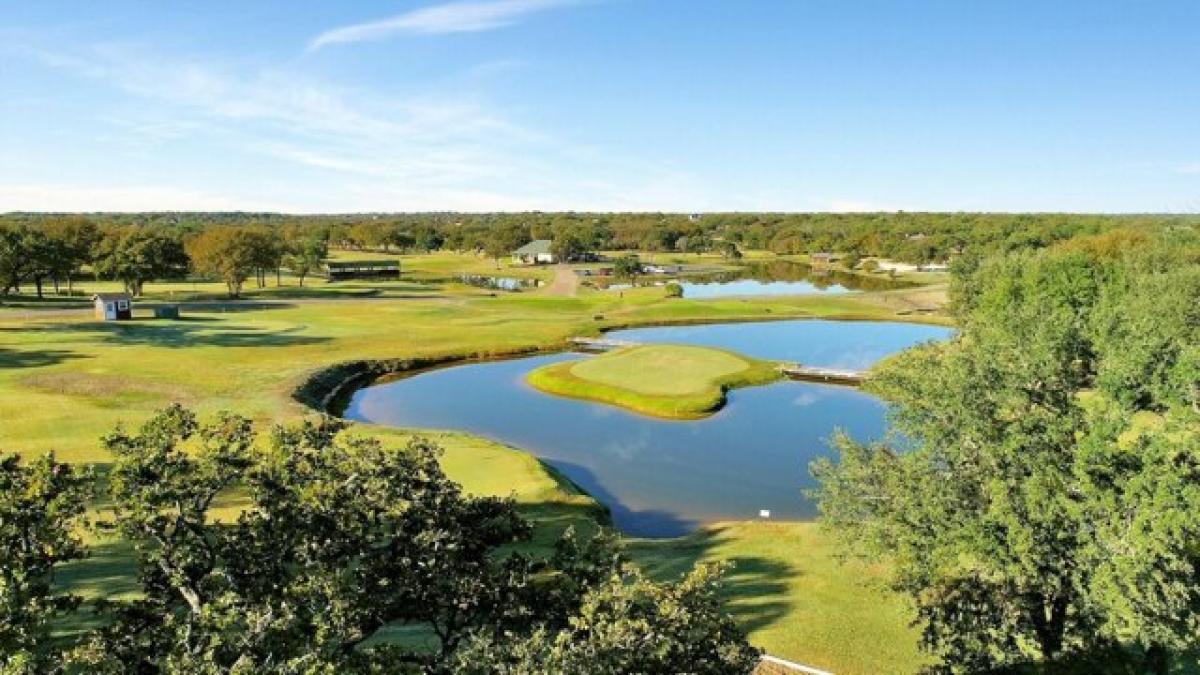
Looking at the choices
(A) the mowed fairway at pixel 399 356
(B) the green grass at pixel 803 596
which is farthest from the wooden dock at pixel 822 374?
(B) the green grass at pixel 803 596

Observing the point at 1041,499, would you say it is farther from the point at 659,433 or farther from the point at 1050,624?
the point at 659,433

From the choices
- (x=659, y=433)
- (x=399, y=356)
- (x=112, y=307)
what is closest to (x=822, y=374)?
(x=659, y=433)

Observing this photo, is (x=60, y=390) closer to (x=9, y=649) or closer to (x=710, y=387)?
(x=710, y=387)

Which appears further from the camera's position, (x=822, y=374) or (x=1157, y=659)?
(x=822, y=374)

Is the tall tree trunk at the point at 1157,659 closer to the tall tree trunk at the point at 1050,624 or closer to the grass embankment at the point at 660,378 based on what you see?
the tall tree trunk at the point at 1050,624

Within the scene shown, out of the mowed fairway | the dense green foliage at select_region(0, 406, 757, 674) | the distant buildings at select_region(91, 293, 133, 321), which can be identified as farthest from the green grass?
the distant buildings at select_region(91, 293, 133, 321)

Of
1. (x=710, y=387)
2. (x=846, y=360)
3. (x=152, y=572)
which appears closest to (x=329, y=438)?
(x=152, y=572)
